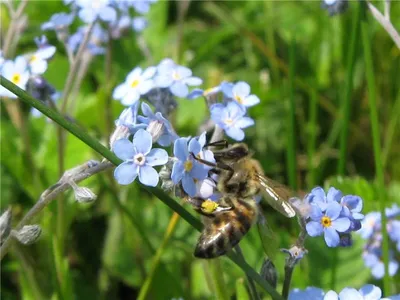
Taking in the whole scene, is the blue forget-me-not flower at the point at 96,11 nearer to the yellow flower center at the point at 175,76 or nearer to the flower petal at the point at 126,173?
the yellow flower center at the point at 175,76

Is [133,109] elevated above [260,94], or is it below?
above

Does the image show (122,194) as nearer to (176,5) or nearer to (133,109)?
(133,109)

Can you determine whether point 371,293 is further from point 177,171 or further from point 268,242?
point 177,171

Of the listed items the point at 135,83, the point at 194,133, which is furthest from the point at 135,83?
the point at 194,133

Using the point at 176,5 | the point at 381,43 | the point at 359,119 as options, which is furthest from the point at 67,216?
the point at 176,5

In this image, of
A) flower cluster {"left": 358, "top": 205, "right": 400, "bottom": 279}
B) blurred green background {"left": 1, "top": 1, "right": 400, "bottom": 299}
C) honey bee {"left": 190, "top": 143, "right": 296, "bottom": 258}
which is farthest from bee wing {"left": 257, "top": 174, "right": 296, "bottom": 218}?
flower cluster {"left": 358, "top": 205, "right": 400, "bottom": 279}
